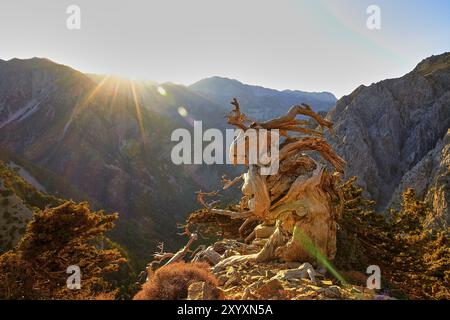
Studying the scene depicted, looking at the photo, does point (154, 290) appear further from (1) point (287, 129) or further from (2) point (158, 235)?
(2) point (158, 235)

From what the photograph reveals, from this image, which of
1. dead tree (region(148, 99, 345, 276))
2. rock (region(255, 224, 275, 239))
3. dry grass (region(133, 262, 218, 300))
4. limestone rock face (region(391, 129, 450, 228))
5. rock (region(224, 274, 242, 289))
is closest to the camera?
dry grass (region(133, 262, 218, 300))

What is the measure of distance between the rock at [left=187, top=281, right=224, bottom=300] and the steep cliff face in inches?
3222

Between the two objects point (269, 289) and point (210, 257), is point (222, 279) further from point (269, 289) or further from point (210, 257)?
point (210, 257)

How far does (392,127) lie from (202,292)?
105m

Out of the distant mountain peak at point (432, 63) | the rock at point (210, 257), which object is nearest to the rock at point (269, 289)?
the rock at point (210, 257)

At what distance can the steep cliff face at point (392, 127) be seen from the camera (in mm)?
89188

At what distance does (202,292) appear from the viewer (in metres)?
7.01

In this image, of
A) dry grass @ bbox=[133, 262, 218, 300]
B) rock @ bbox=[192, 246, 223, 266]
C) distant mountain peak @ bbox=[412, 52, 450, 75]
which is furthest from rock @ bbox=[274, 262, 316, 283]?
distant mountain peak @ bbox=[412, 52, 450, 75]

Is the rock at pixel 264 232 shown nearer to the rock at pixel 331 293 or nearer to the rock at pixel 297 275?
the rock at pixel 297 275

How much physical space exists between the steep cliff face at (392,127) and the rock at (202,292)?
81831mm

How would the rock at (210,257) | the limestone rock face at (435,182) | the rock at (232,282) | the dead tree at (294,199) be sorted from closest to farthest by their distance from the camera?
1. the rock at (232,282)
2. the dead tree at (294,199)
3. the rock at (210,257)
4. the limestone rock face at (435,182)

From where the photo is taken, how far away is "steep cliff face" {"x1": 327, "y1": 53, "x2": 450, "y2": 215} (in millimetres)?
89188

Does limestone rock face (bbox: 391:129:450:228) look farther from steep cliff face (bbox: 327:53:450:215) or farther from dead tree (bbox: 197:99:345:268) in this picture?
dead tree (bbox: 197:99:345:268)

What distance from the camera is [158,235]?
10969cm
